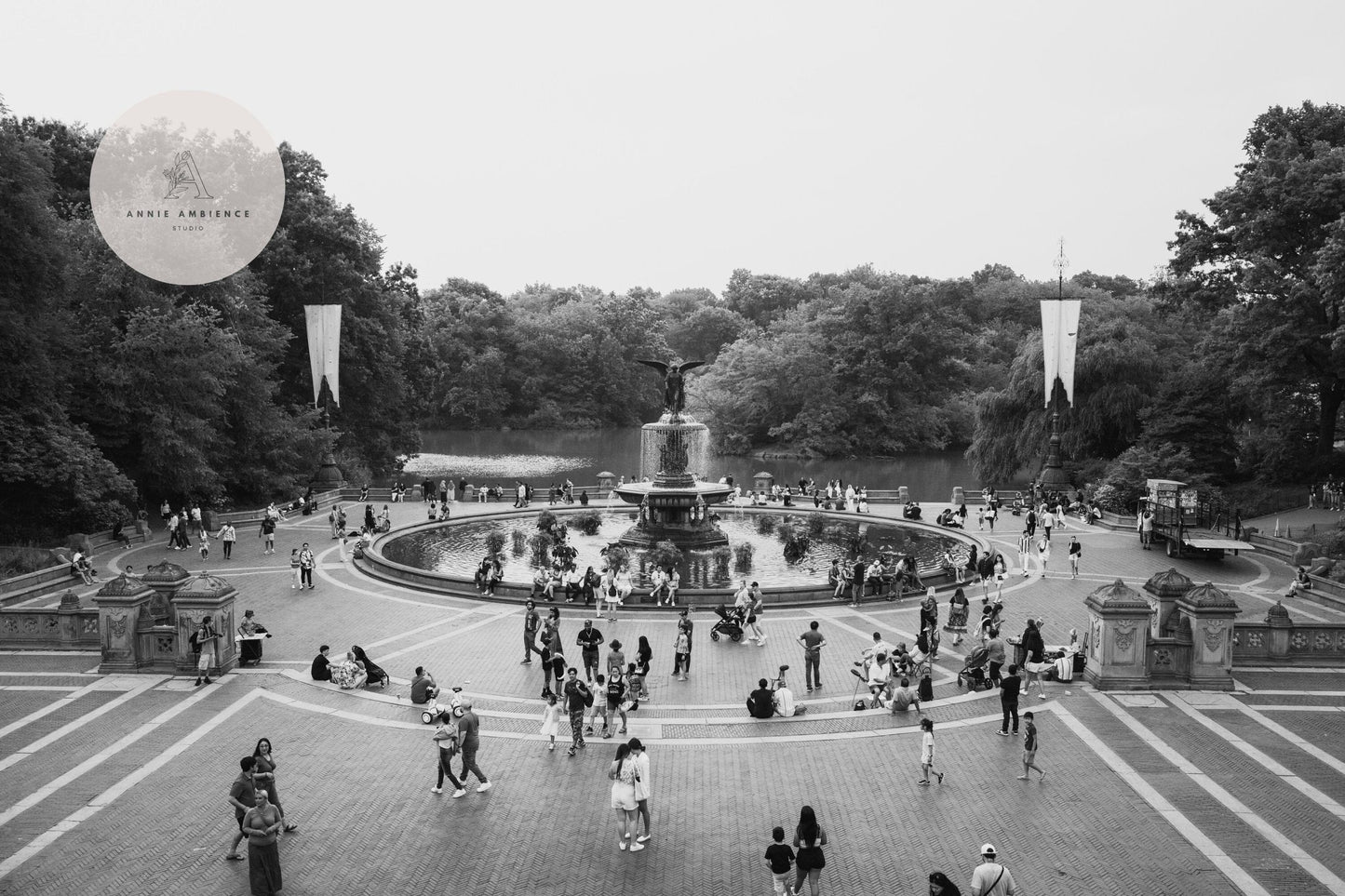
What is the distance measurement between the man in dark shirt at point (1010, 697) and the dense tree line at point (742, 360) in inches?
1060

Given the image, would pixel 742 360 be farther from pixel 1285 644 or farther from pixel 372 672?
pixel 372 672

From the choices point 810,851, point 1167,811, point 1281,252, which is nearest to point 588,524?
point 1167,811

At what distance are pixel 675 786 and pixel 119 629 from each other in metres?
11.7

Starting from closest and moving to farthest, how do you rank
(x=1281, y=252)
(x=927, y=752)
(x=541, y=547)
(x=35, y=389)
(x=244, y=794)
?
(x=244, y=794) < (x=927, y=752) < (x=541, y=547) < (x=35, y=389) < (x=1281, y=252)

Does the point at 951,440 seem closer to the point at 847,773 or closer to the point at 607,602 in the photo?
the point at 607,602

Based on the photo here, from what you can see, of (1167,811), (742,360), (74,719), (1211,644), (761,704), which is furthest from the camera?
(742,360)

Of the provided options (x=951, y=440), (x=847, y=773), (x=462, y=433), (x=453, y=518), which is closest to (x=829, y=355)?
(x=951, y=440)

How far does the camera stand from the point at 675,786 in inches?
571

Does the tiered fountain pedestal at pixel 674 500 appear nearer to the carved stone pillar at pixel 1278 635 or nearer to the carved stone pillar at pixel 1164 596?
the carved stone pillar at pixel 1164 596

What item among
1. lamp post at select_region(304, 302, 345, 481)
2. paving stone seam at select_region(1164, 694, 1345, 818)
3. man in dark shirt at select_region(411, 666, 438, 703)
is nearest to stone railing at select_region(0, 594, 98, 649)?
man in dark shirt at select_region(411, 666, 438, 703)

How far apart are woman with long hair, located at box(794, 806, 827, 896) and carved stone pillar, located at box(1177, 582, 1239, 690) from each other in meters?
11.1

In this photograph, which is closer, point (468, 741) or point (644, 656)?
point (468, 741)

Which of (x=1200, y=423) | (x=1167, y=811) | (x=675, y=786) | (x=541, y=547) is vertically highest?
(x=1200, y=423)

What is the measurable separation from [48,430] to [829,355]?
6011 centimetres
